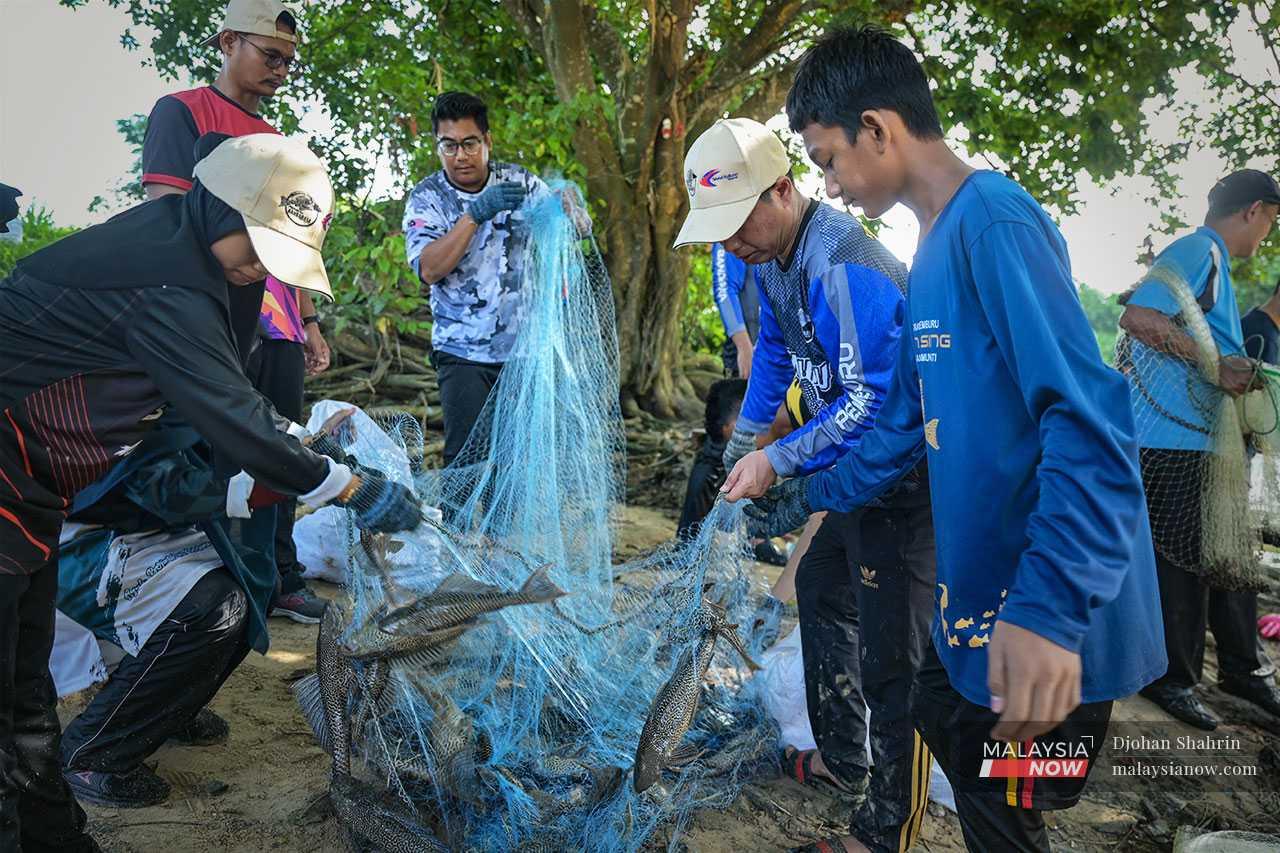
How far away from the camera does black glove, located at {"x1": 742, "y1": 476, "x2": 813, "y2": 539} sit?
2.60 metres

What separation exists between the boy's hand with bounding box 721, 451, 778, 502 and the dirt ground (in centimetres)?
112

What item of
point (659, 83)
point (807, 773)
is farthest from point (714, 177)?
point (659, 83)

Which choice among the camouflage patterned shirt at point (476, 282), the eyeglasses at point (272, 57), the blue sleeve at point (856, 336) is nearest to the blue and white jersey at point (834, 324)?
the blue sleeve at point (856, 336)

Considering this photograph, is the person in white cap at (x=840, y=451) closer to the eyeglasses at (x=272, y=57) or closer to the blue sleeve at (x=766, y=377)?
the blue sleeve at (x=766, y=377)

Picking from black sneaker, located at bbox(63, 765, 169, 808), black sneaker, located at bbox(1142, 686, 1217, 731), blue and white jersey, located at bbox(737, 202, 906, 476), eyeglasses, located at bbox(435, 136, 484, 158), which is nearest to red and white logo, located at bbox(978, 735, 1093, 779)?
blue and white jersey, located at bbox(737, 202, 906, 476)

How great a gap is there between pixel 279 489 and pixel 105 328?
1.91 feet

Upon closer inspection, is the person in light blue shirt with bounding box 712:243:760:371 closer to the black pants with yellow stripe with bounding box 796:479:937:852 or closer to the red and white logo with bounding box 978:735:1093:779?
the black pants with yellow stripe with bounding box 796:479:937:852

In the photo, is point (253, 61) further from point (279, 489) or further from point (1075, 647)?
point (1075, 647)

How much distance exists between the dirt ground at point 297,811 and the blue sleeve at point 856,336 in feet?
4.43

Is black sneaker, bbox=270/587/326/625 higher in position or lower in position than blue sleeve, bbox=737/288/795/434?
lower

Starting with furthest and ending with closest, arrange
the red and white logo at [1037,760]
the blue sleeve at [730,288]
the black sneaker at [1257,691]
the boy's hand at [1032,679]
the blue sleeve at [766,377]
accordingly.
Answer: the blue sleeve at [730,288] < the black sneaker at [1257,691] < the blue sleeve at [766,377] < the red and white logo at [1037,760] < the boy's hand at [1032,679]

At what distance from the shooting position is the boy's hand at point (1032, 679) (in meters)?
1.34

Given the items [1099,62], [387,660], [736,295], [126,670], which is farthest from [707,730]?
[1099,62]

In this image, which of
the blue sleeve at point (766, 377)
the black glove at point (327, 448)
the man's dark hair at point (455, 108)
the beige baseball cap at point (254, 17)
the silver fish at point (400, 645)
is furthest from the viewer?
the man's dark hair at point (455, 108)
